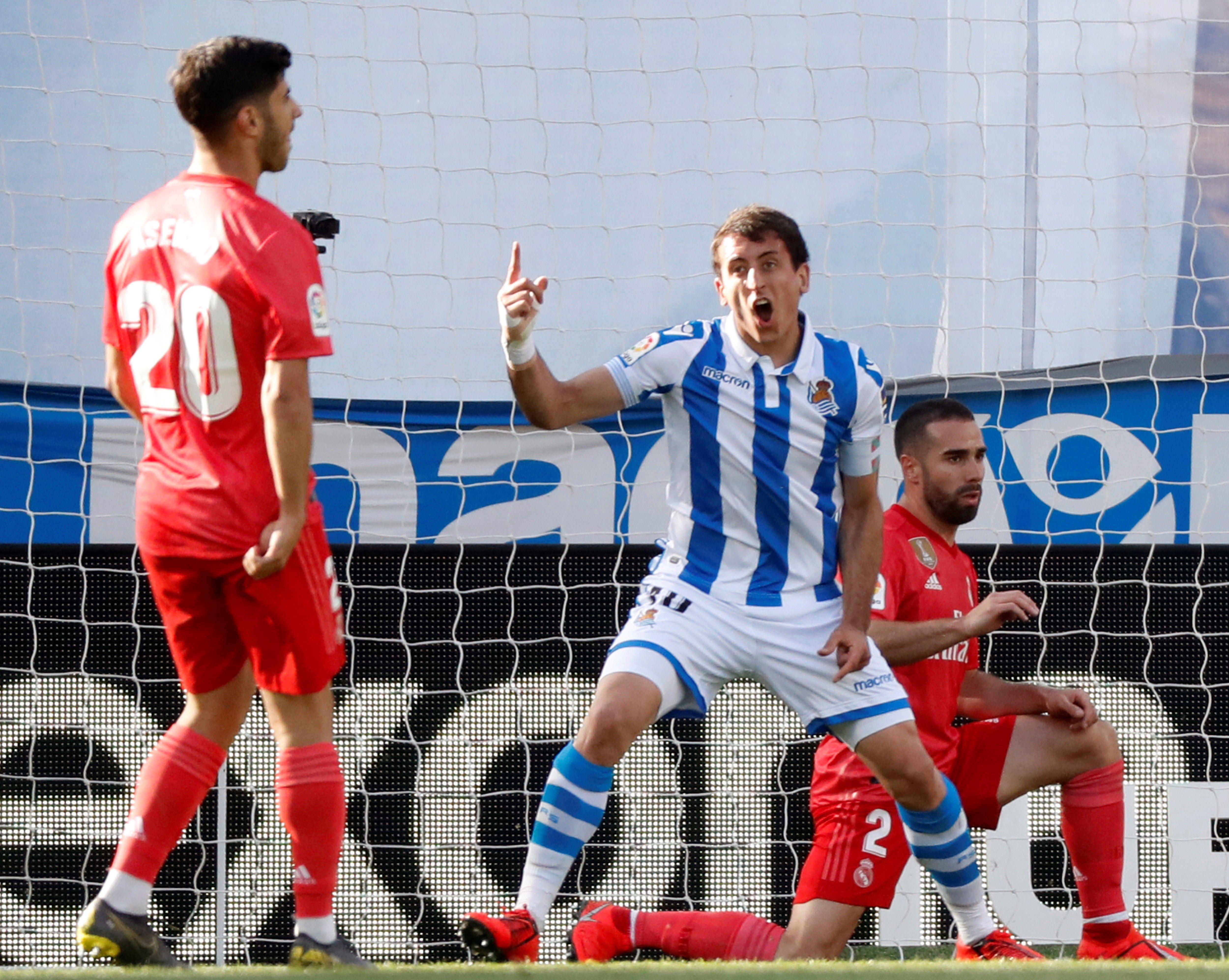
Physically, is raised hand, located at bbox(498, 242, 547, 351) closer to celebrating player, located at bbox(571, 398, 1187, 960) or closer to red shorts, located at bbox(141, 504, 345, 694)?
red shorts, located at bbox(141, 504, 345, 694)

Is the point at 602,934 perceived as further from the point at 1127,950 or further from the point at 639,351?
the point at 639,351

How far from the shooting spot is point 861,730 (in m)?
3.05

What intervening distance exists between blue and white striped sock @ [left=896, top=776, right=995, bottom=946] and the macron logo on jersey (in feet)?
3.18

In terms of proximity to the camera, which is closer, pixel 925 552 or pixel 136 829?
pixel 136 829

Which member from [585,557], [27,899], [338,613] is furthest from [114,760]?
[338,613]

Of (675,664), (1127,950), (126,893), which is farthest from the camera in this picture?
(1127,950)

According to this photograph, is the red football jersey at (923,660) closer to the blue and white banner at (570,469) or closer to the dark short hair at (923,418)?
the dark short hair at (923,418)

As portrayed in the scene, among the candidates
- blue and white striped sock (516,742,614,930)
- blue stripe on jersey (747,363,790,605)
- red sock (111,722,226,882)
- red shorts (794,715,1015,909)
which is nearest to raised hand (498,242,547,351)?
blue stripe on jersey (747,363,790,605)

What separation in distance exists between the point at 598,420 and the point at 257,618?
2.26 metres

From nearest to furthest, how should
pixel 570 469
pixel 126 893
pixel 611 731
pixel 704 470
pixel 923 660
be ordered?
1. pixel 126 893
2. pixel 611 731
3. pixel 704 470
4. pixel 923 660
5. pixel 570 469

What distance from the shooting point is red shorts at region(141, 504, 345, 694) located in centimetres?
238

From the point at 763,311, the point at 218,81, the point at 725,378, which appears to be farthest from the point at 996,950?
the point at 218,81

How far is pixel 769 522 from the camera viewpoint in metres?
3.15

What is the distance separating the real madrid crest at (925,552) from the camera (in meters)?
3.68
